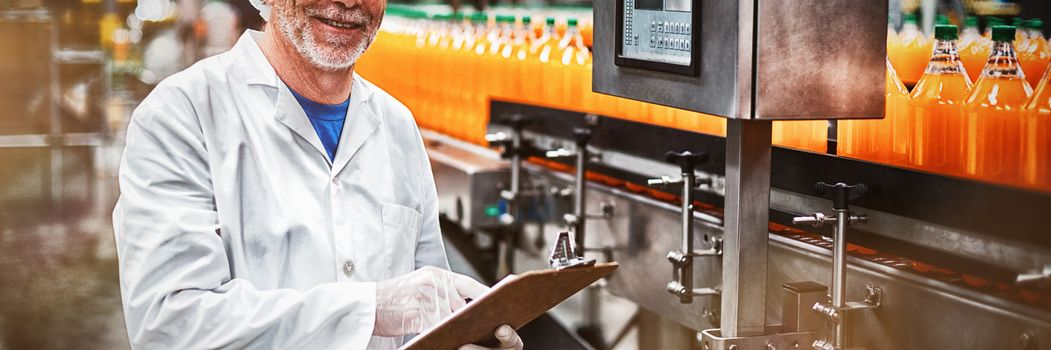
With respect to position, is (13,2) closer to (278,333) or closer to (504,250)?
(504,250)

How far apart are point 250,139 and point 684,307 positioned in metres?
1.13

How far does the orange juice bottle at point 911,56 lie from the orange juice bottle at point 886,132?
0.25 m

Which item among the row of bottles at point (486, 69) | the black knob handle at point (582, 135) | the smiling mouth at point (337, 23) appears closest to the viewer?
the smiling mouth at point (337, 23)

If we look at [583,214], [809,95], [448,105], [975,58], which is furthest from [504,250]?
[809,95]

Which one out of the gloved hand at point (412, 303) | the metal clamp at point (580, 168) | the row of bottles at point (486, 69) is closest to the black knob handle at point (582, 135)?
the metal clamp at point (580, 168)

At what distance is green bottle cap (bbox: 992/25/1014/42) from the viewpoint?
178 cm

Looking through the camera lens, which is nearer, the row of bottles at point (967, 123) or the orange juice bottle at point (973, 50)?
the row of bottles at point (967, 123)

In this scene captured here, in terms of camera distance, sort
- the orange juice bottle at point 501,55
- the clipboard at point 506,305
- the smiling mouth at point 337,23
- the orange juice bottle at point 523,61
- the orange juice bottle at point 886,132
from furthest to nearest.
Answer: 1. the orange juice bottle at point 501,55
2. the orange juice bottle at point 523,61
3. the orange juice bottle at point 886,132
4. the smiling mouth at point 337,23
5. the clipboard at point 506,305

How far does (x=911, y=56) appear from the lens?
7.63ft

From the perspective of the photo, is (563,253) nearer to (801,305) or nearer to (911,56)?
(801,305)

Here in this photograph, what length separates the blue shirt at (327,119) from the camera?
1.81m

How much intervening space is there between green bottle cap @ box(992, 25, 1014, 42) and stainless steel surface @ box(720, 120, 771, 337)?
388 millimetres

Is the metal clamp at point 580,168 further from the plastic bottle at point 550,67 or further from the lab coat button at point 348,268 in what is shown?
the lab coat button at point 348,268

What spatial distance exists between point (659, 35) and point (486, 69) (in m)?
2.03
